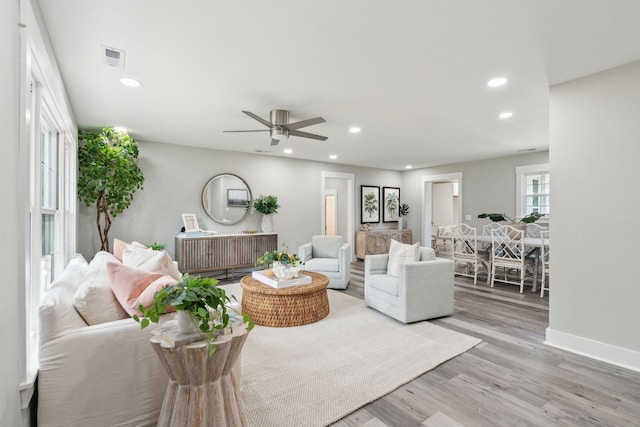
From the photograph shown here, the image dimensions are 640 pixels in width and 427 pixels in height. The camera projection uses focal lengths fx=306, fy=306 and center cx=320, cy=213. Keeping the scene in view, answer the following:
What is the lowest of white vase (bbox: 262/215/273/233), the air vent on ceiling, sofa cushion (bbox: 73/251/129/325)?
sofa cushion (bbox: 73/251/129/325)

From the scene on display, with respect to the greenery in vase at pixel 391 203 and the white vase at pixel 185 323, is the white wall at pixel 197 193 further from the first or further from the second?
the white vase at pixel 185 323

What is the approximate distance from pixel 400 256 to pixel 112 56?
341 centimetres

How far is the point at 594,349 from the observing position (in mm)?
2607

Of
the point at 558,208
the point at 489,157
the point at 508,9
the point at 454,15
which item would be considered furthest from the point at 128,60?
the point at 489,157

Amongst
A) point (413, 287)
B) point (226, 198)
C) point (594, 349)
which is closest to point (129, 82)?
point (226, 198)

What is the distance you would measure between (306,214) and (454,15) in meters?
5.37

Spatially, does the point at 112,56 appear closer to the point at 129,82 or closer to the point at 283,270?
the point at 129,82

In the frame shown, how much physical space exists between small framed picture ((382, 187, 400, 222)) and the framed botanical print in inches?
9.6

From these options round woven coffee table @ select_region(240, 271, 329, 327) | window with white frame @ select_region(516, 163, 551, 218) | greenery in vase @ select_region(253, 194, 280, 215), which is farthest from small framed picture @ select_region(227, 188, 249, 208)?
window with white frame @ select_region(516, 163, 551, 218)

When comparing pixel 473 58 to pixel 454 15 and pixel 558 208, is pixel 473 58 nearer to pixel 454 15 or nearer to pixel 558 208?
pixel 454 15

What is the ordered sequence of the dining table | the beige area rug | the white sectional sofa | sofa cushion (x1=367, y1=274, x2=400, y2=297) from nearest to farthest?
the white sectional sofa < the beige area rug < sofa cushion (x1=367, y1=274, x2=400, y2=297) < the dining table

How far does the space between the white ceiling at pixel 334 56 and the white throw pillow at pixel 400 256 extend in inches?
63.8

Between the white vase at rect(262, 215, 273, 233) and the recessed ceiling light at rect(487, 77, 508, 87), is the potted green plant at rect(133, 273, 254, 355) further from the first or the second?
the white vase at rect(262, 215, 273, 233)

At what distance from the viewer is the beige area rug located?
1.96 meters
